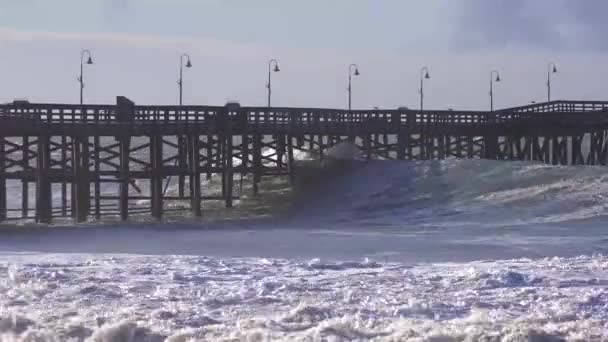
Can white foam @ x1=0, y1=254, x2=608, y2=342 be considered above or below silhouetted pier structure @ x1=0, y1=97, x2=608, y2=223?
below

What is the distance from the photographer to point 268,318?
11.5m

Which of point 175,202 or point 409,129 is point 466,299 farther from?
point 175,202

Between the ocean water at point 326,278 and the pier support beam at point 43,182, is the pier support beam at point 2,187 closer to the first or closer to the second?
the pier support beam at point 43,182

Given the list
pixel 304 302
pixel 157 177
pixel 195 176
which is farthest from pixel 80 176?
pixel 304 302

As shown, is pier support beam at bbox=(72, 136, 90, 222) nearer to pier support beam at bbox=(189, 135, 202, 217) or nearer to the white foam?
pier support beam at bbox=(189, 135, 202, 217)

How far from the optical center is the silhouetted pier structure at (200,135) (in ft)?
106

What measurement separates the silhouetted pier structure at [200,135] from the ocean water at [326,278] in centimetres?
319

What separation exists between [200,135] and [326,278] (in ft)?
72.7

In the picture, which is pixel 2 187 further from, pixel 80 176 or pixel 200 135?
pixel 200 135

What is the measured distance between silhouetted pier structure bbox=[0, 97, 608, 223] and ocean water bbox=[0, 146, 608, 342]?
10.5 feet

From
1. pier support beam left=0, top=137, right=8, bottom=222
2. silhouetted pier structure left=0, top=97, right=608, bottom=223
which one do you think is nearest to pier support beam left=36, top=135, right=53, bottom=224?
silhouetted pier structure left=0, top=97, right=608, bottom=223

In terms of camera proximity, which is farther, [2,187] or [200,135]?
[200,135]

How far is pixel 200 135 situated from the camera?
36312mm

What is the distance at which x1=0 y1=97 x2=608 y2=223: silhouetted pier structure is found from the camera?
32.4 meters
